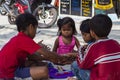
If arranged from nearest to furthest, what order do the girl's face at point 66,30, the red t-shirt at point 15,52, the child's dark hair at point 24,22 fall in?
the red t-shirt at point 15,52
the child's dark hair at point 24,22
the girl's face at point 66,30

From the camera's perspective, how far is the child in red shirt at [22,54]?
4156 mm

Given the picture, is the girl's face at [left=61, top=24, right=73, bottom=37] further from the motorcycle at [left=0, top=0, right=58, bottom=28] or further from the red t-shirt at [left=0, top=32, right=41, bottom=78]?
the motorcycle at [left=0, top=0, right=58, bottom=28]

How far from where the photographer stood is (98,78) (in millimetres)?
3363

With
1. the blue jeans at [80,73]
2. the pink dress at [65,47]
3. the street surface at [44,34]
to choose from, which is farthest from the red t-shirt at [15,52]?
the street surface at [44,34]

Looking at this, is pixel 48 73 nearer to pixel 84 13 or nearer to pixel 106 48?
pixel 106 48

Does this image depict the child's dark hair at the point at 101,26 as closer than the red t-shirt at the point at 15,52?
Yes

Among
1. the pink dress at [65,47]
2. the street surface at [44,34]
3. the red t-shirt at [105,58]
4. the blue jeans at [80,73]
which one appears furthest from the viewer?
the street surface at [44,34]

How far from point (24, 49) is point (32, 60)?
46cm

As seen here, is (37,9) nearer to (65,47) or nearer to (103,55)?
(65,47)

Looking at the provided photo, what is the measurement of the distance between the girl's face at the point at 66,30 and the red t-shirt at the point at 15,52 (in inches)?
41.3

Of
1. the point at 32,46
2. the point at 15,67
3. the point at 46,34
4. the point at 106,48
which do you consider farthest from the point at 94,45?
the point at 46,34

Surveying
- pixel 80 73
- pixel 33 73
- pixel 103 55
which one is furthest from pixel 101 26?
pixel 33 73

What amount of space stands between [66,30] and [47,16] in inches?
173

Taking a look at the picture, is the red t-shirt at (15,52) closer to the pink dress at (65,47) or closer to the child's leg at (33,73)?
the child's leg at (33,73)
